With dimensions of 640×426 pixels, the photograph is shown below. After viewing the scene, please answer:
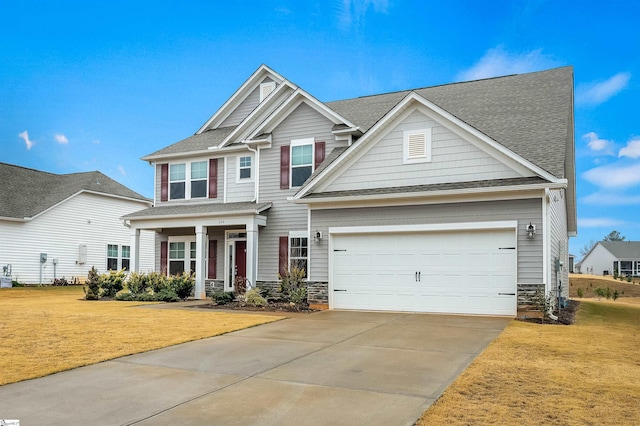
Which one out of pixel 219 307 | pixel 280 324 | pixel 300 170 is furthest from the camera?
pixel 300 170

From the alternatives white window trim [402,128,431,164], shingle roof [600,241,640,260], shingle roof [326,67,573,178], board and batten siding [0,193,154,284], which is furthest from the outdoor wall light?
shingle roof [600,241,640,260]

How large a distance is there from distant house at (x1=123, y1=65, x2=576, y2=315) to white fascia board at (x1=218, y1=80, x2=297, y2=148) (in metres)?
0.09

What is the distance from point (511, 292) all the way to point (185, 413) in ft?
34.0

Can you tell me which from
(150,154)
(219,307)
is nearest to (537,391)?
(219,307)

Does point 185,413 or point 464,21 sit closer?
point 185,413

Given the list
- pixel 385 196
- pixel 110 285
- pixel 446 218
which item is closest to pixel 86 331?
pixel 385 196

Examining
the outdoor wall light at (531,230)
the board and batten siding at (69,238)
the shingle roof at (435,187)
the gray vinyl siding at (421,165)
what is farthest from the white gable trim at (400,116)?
the board and batten siding at (69,238)

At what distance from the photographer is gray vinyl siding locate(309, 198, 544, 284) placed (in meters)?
13.6

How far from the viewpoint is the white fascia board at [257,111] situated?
20.8 meters

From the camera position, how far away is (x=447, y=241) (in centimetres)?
1478

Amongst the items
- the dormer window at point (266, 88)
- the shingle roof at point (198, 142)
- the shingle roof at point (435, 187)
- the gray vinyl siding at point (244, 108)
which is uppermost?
the dormer window at point (266, 88)

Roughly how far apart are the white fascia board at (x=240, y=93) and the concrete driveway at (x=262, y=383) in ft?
46.5

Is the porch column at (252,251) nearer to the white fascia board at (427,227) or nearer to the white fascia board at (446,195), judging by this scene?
the white fascia board at (446,195)

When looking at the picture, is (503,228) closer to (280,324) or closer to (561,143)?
(561,143)
